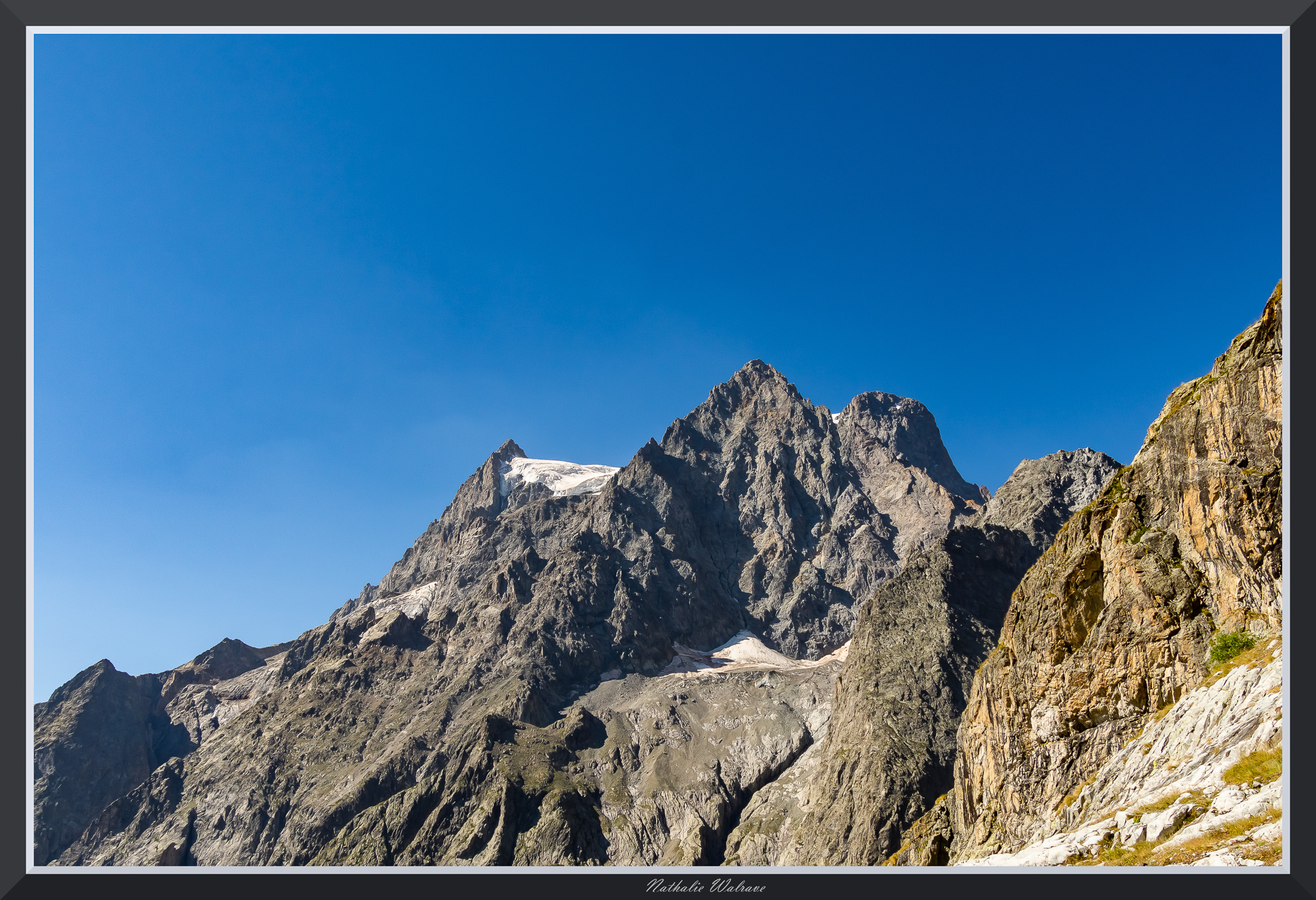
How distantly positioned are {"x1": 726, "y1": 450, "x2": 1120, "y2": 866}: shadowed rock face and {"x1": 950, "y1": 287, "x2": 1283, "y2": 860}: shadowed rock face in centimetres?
6787

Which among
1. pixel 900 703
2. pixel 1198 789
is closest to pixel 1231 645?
pixel 1198 789

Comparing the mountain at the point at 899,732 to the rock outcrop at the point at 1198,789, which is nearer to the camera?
the rock outcrop at the point at 1198,789

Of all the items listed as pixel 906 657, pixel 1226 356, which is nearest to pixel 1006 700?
pixel 1226 356

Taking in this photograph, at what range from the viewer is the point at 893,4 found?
48.6 ft

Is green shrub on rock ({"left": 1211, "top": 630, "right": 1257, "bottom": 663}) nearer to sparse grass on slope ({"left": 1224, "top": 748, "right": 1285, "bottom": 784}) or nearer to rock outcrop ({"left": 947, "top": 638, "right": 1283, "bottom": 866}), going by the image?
rock outcrop ({"left": 947, "top": 638, "right": 1283, "bottom": 866})

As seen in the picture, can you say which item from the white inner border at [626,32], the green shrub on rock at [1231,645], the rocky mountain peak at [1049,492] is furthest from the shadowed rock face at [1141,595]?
the rocky mountain peak at [1049,492]

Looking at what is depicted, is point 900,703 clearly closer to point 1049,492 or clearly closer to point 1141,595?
point 1049,492

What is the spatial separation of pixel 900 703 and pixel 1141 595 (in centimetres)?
9909

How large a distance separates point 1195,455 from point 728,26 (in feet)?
74.0

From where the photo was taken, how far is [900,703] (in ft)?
396

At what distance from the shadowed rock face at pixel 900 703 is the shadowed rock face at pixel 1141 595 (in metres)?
67.9

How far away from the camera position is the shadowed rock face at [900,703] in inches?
4136
